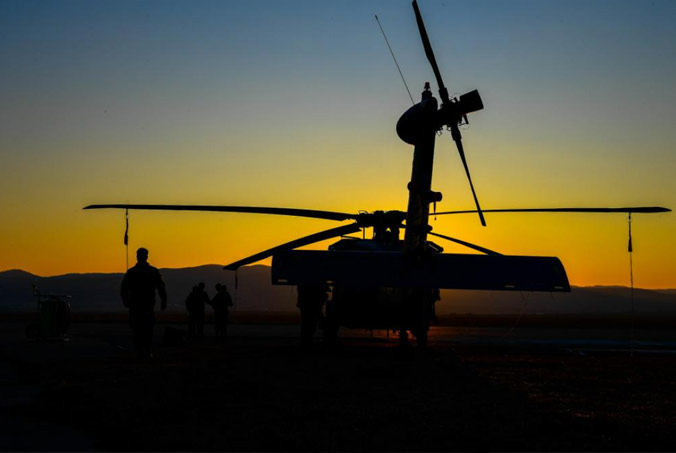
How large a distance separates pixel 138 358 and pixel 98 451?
1055cm

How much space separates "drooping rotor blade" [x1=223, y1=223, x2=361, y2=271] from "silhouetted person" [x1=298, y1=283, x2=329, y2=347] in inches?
81.9

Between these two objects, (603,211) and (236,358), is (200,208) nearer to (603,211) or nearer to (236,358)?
(236,358)

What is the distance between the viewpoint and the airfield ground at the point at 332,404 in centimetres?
860

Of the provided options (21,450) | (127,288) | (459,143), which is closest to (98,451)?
(21,450)

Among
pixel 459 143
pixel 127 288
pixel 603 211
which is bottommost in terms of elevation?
pixel 127 288

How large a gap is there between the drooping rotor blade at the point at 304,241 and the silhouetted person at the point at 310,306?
6.82ft

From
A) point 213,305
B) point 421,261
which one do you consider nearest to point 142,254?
point 421,261

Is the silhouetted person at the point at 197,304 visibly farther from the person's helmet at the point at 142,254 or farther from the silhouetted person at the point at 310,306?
the person's helmet at the point at 142,254

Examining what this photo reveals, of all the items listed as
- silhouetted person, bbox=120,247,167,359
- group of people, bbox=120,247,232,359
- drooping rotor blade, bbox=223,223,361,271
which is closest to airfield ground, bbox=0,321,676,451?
group of people, bbox=120,247,232,359

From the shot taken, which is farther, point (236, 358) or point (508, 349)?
point (508, 349)

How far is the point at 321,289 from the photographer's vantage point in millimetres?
23234

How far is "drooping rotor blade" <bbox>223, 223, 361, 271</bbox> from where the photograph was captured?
18.8m

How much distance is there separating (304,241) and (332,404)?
Answer: 10193mm

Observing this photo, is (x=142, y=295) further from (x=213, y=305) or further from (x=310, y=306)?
(x=213, y=305)
